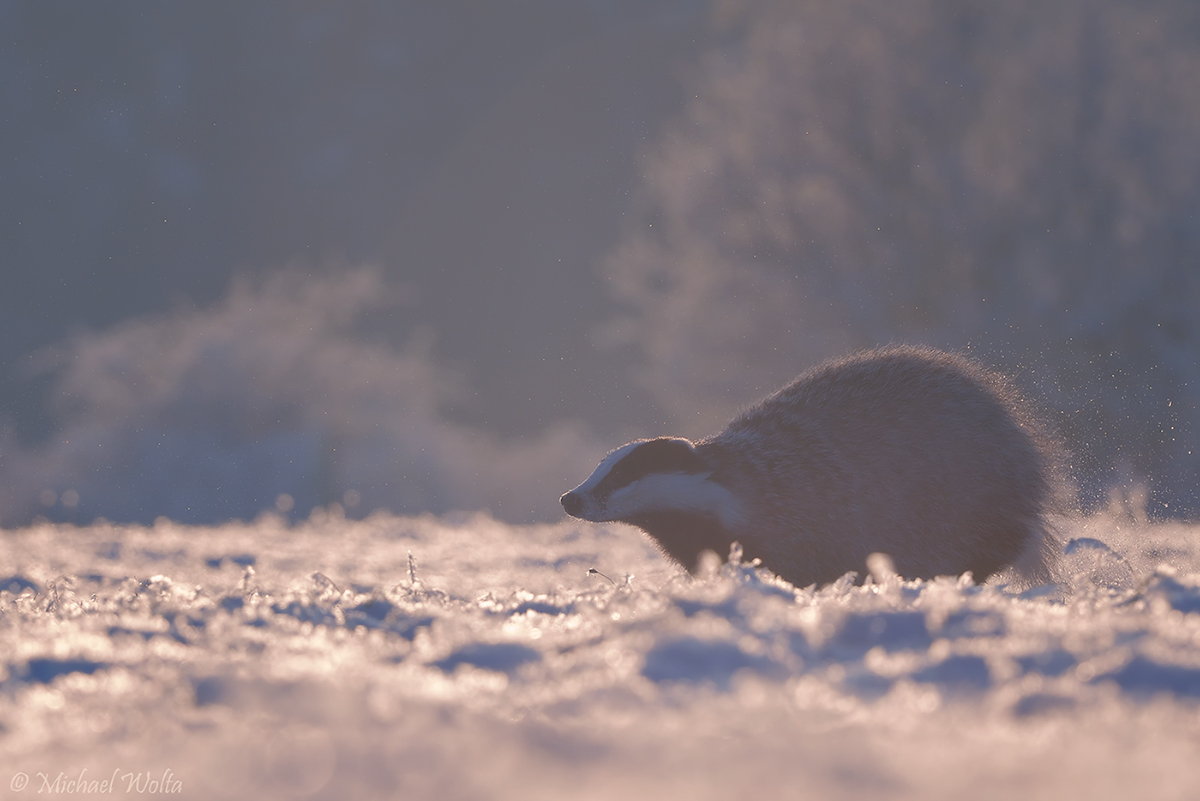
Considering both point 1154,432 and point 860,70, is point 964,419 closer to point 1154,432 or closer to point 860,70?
point 1154,432

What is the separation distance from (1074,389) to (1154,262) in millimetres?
1965

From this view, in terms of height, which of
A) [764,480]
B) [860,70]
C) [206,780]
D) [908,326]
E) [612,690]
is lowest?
[206,780]

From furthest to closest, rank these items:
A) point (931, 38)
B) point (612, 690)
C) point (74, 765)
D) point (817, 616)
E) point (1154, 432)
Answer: point (931, 38)
point (1154, 432)
point (817, 616)
point (612, 690)
point (74, 765)

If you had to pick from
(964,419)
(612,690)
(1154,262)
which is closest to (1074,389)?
(1154,262)

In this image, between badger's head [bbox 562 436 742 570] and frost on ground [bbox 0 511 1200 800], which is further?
badger's head [bbox 562 436 742 570]

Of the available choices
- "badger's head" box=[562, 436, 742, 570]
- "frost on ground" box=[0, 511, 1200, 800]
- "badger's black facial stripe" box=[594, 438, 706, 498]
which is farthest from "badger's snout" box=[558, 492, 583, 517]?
"frost on ground" box=[0, 511, 1200, 800]

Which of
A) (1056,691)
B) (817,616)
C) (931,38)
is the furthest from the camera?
(931,38)

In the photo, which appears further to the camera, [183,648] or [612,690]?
[183,648]

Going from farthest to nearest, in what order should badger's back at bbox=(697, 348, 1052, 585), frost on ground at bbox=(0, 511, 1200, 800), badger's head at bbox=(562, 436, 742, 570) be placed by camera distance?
badger's head at bbox=(562, 436, 742, 570)
badger's back at bbox=(697, 348, 1052, 585)
frost on ground at bbox=(0, 511, 1200, 800)

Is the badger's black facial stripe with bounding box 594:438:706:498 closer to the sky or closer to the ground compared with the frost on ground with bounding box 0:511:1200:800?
closer to the sky

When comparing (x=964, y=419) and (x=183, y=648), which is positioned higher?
(x=964, y=419)

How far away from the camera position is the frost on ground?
1.48 metres

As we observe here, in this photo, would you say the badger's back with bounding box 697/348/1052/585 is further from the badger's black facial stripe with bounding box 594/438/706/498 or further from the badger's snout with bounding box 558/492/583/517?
the badger's snout with bounding box 558/492/583/517

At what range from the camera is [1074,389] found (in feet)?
40.3
